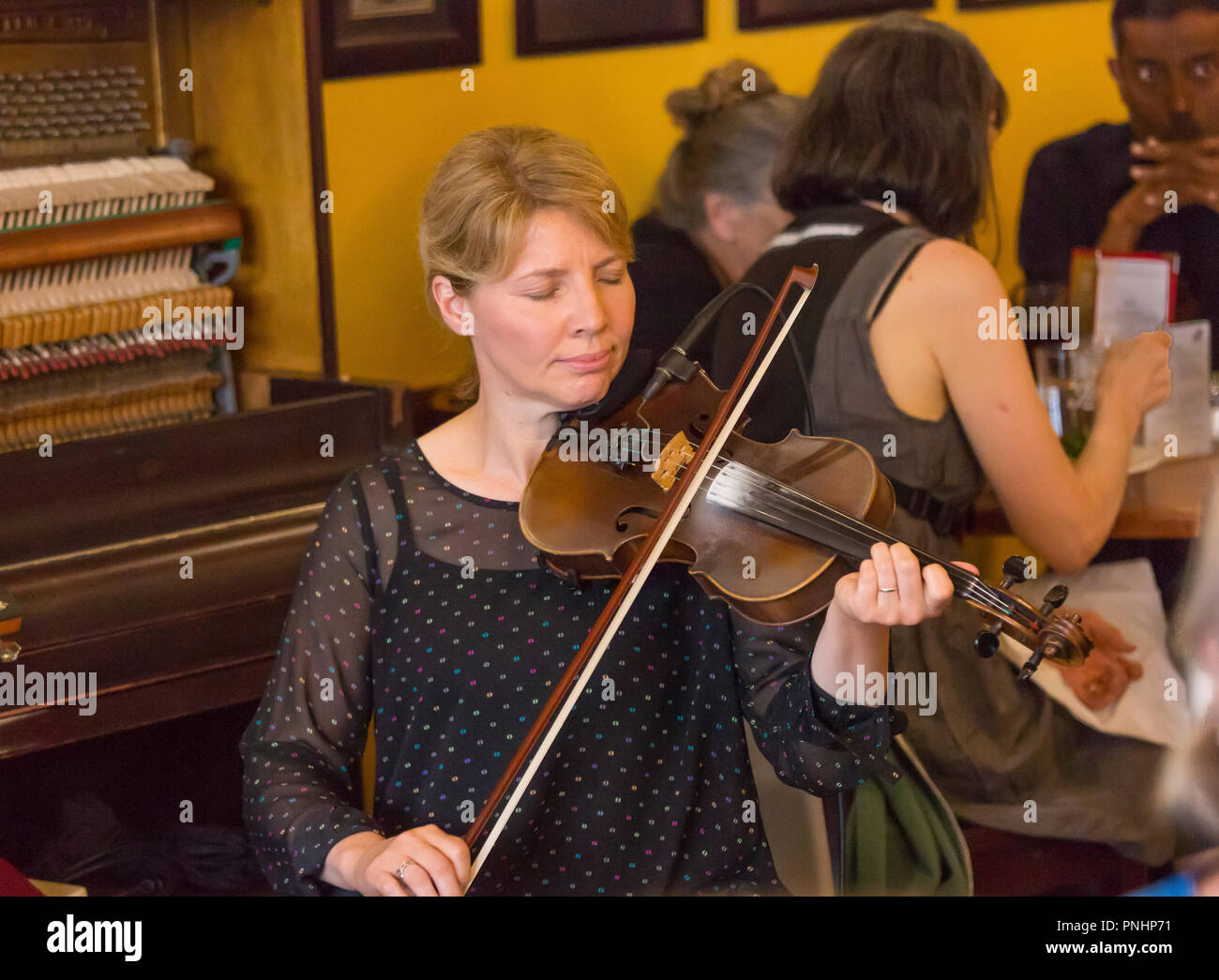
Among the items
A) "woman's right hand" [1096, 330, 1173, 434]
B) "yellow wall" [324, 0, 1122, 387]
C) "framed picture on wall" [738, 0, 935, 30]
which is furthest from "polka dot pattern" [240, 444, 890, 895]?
"framed picture on wall" [738, 0, 935, 30]

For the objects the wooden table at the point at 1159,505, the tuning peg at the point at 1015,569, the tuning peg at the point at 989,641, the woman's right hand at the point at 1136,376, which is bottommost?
the wooden table at the point at 1159,505

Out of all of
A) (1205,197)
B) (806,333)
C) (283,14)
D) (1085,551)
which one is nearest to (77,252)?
(283,14)

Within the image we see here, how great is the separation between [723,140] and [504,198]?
157cm

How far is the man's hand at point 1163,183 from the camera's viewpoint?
293cm

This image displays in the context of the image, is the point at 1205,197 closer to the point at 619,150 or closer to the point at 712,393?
the point at 619,150

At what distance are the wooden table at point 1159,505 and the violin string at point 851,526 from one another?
856 millimetres

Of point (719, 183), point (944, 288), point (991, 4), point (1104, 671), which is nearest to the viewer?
point (944, 288)

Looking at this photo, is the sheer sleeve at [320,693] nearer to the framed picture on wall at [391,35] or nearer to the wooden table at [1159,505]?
the wooden table at [1159,505]

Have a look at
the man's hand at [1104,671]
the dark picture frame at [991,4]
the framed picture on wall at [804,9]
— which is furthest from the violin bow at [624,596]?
the dark picture frame at [991,4]

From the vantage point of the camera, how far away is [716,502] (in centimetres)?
148

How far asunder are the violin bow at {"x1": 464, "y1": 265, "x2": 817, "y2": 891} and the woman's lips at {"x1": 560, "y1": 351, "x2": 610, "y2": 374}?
13 centimetres

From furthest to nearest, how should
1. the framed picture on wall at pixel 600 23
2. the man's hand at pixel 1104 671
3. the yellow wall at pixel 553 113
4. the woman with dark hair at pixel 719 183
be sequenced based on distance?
the framed picture on wall at pixel 600 23 < the yellow wall at pixel 553 113 < the woman with dark hair at pixel 719 183 < the man's hand at pixel 1104 671

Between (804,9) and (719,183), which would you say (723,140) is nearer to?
(719,183)

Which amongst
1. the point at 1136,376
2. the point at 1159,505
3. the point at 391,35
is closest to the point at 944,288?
the point at 1136,376
